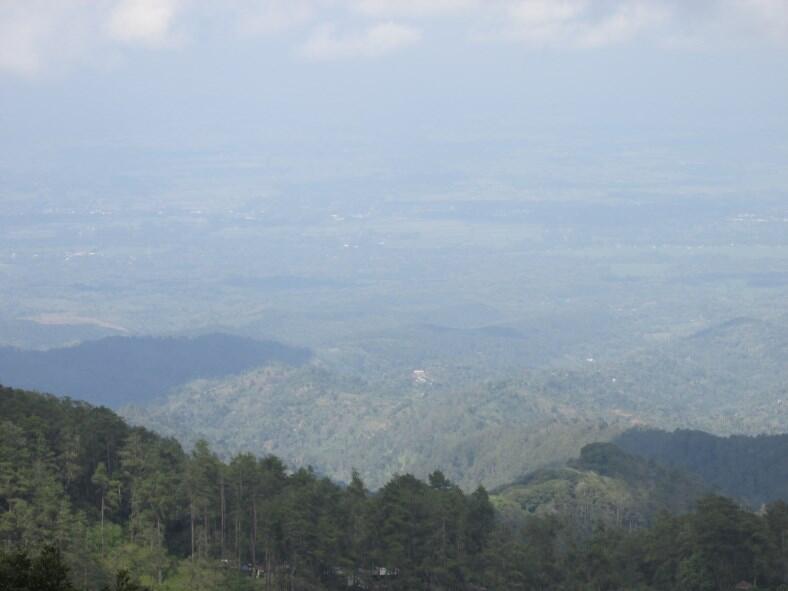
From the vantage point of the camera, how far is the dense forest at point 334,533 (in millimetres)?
40531

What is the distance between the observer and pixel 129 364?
12044 centimetres

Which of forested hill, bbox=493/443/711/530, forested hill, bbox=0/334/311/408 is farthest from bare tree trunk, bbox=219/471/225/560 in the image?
forested hill, bbox=0/334/311/408

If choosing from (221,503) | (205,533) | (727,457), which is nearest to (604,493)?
(727,457)

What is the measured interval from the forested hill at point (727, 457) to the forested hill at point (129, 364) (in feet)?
152

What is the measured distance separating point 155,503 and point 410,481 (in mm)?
8311

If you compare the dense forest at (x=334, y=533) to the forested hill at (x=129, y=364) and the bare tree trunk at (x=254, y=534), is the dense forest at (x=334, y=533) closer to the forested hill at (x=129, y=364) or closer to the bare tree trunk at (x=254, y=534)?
the bare tree trunk at (x=254, y=534)

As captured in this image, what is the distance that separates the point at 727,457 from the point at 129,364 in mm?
60048

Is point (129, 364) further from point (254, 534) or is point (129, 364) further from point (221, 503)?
point (254, 534)

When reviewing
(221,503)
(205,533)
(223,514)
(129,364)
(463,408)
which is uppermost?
(129,364)

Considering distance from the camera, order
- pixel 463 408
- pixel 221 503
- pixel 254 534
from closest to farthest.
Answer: pixel 254 534 → pixel 221 503 → pixel 463 408

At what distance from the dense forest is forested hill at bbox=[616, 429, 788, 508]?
87.9ft

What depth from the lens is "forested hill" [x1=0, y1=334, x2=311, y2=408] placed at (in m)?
114

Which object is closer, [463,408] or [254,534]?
[254,534]

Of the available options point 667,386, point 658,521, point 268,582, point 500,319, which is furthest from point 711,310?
point 268,582
